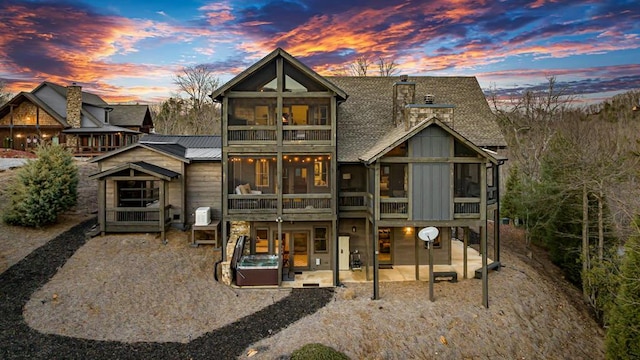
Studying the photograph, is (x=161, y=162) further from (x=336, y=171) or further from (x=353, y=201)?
(x=353, y=201)

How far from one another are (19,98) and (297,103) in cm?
3048

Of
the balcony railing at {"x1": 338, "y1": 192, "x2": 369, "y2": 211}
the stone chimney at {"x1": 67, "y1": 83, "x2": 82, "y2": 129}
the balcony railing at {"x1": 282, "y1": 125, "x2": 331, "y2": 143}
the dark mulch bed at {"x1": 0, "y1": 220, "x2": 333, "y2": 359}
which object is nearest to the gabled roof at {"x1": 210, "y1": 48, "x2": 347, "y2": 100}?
the balcony railing at {"x1": 282, "y1": 125, "x2": 331, "y2": 143}

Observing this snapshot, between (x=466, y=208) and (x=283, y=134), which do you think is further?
(x=283, y=134)

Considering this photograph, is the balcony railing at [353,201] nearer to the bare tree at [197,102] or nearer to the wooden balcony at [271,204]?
the wooden balcony at [271,204]

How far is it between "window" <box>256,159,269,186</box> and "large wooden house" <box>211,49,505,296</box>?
46 millimetres

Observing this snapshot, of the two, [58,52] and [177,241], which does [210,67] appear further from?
[177,241]

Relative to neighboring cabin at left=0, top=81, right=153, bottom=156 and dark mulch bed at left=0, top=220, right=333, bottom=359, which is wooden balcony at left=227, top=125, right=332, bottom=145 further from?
neighboring cabin at left=0, top=81, right=153, bottom=156

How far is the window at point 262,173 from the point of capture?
15086mm

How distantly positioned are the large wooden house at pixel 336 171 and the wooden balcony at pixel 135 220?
3.76m

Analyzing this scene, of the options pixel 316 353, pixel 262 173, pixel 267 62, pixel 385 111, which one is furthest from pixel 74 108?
pixel 316 353

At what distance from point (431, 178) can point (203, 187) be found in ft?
36.8

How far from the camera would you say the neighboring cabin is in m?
30.0

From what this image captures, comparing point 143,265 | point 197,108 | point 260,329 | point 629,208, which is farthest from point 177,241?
point 197,108

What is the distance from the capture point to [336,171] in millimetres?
13750
